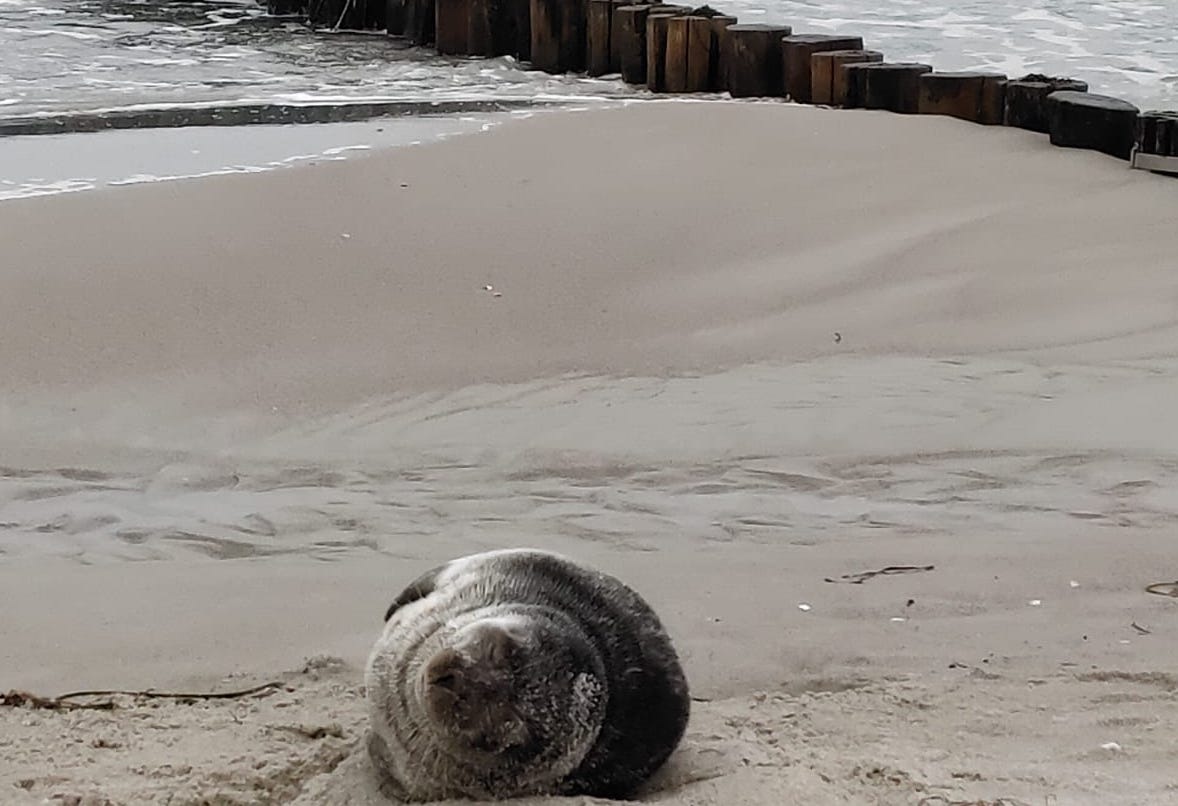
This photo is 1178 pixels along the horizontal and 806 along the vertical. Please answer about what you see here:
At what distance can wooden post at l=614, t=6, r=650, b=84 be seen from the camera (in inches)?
476

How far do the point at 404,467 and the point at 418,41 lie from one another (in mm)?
10437

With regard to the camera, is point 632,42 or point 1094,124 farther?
point 632,42

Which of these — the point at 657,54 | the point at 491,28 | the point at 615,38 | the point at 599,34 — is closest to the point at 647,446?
the point at 657,54

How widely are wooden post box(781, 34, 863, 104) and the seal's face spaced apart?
28.9 ft

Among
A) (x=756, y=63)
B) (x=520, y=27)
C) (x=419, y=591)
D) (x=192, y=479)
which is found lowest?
(x=192, y=479)

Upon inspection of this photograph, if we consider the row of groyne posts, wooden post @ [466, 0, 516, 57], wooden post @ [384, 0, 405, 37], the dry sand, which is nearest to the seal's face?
the dry sand

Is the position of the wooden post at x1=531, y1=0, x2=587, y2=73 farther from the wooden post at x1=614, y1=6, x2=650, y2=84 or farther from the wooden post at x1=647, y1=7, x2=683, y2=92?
the wooden post at x1=647, y1=7, x2=683, y2=92

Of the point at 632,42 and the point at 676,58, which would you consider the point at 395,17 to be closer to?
the point at 632,42

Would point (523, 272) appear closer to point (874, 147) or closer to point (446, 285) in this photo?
point (446, 285)

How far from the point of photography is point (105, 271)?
6512mm

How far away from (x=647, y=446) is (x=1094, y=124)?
15.8ft

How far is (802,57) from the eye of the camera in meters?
10.8

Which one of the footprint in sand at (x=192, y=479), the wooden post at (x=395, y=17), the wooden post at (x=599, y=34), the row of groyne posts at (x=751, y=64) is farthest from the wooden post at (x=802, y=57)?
the footprint in sand at (x=192, y=479)

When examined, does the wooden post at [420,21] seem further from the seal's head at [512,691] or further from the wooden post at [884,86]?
the seal's head at [512,691]
